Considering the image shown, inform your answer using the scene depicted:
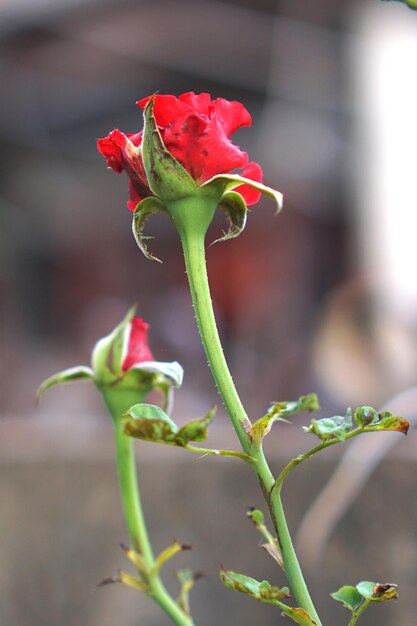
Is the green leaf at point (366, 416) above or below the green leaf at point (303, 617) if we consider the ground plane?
above

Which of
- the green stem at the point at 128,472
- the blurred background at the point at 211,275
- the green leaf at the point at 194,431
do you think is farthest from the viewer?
the blurred background at the point at 211,275

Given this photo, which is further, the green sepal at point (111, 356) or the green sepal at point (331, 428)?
the green sepal at point (111, 356)

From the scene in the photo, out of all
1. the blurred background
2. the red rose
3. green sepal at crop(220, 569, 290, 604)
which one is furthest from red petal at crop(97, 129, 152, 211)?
the blurred background

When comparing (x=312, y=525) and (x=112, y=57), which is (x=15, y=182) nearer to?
(x=112, y=57)

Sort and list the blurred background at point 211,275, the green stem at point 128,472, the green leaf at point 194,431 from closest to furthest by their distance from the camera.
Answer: the green leaf at point 194,431 < the green stem at point 128,472 < the blurred background at point 211,275

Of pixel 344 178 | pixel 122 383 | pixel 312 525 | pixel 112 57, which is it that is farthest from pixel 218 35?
pixel 122 383

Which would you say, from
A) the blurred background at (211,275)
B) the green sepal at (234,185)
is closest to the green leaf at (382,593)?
the green sepal at (234,185)

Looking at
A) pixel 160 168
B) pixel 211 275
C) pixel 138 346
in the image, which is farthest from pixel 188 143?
pixel 211 275

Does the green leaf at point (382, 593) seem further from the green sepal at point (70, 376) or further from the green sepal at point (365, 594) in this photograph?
the green sepal at point (70, 376)
